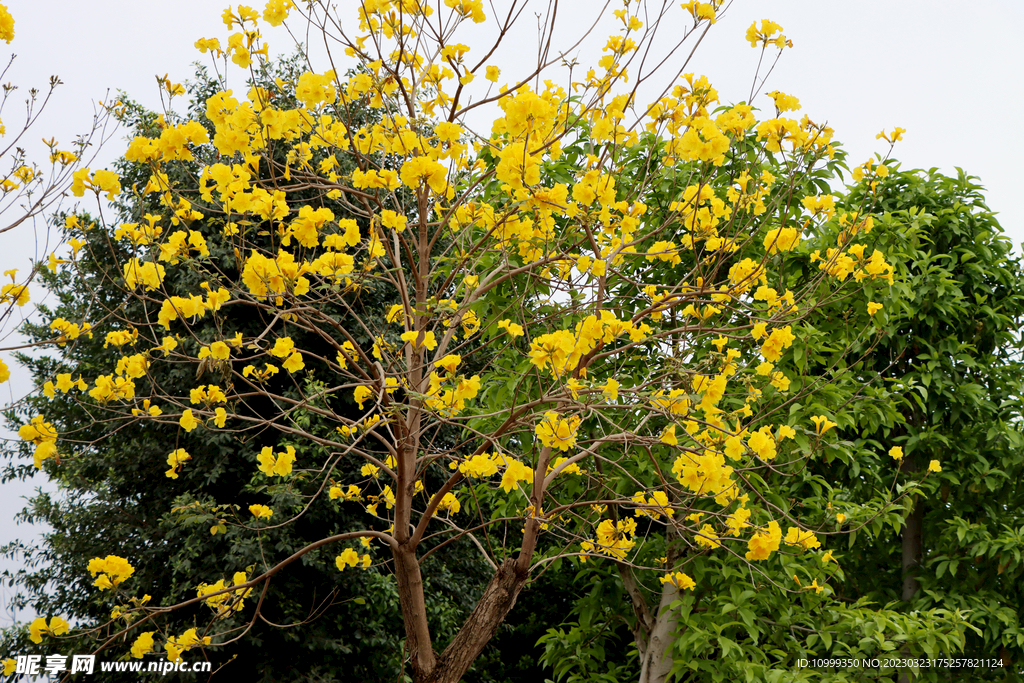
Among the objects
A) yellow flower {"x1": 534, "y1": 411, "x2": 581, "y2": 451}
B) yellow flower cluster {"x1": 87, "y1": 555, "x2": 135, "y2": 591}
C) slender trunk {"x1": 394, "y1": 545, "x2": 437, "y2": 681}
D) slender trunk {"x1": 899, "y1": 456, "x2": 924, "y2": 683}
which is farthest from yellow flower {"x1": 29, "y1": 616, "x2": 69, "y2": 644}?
slender trunk {"x1": 899, "y1": 456, "x2": 924, "y2": 683}

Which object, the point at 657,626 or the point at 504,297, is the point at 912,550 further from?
the point at 504,297

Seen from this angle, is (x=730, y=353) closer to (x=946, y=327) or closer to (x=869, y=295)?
(x=869, y=295)

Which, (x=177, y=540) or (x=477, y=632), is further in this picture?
(x=177, y=540)

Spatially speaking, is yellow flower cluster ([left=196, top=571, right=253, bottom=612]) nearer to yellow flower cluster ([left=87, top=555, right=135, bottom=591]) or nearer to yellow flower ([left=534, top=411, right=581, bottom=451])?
yellow flower cluster ([left=87, top=555, right=135, bottom=591])

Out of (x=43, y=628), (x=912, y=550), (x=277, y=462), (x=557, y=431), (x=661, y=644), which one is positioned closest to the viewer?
(x=557, y=431)

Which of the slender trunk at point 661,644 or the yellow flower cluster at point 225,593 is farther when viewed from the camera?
the slender trunk at point 661,644

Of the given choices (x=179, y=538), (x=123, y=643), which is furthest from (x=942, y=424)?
(x=123, y=643)

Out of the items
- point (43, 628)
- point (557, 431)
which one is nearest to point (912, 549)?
point (557, 431)

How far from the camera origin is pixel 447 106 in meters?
2.75

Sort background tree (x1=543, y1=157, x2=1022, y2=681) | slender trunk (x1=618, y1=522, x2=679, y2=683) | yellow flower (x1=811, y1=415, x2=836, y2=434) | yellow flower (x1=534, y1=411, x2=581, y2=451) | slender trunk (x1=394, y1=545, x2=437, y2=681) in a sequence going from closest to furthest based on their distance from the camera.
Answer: yellow flower (x1=534, y1=411, x2=581, y2=451) → yellow flower (x1=811, y1=415, x2=836, y2=434) → slender trunk (x1=394, y1=545, x2=437, y2=681) → background tree (x1=543, y1=157, x2=1022, y2=681) → slender trunk (x1=618, y1=522, x2=679, y2=683)

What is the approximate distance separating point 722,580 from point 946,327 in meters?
2.50

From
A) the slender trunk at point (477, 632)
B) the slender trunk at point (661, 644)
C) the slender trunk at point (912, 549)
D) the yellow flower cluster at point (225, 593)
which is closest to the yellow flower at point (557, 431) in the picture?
the slender trunk at point (477, 632)

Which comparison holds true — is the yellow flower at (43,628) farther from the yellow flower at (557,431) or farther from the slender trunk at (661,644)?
the slender trunk at (661,644)

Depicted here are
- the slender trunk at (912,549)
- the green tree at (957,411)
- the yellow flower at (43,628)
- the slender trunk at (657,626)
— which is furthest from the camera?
the slender trunk at (912,549)
